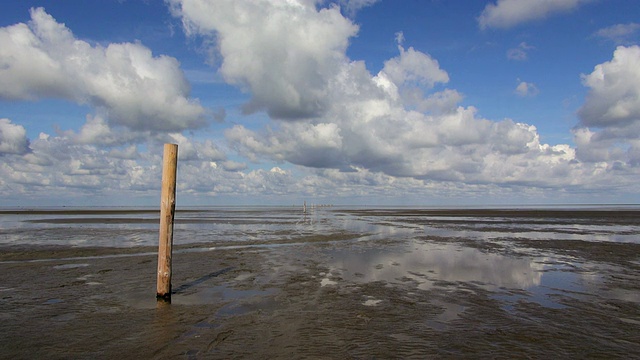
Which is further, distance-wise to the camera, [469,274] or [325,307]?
[469,274]

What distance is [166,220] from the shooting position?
A: 948 cm

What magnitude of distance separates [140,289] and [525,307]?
10.7 metres

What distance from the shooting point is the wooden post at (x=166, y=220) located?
372 inches

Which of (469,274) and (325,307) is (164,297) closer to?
(325,307)

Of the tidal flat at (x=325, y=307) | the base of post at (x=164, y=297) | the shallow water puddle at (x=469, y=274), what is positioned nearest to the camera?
the tidal flat at (x=325, y=307)

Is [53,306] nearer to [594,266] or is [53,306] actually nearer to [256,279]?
[256,279]

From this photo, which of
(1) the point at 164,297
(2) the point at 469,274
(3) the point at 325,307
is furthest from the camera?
(2) the point at 469,274

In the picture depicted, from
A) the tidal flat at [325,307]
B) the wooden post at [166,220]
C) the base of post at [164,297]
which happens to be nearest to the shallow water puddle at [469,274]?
the tidal flat at [325,307]

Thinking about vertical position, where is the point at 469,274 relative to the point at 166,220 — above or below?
below

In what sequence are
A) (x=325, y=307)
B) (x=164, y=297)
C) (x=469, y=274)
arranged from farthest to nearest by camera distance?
1. (x=469, y=274)
2. (x=164, y=297)
3. (x=325, y=307)

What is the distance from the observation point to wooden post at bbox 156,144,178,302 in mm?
9445

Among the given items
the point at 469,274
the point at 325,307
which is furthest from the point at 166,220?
the point at 469,274

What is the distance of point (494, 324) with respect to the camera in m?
7.49

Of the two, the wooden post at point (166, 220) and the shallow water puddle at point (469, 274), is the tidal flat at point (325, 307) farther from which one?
the wooden post at point (166, 220)
